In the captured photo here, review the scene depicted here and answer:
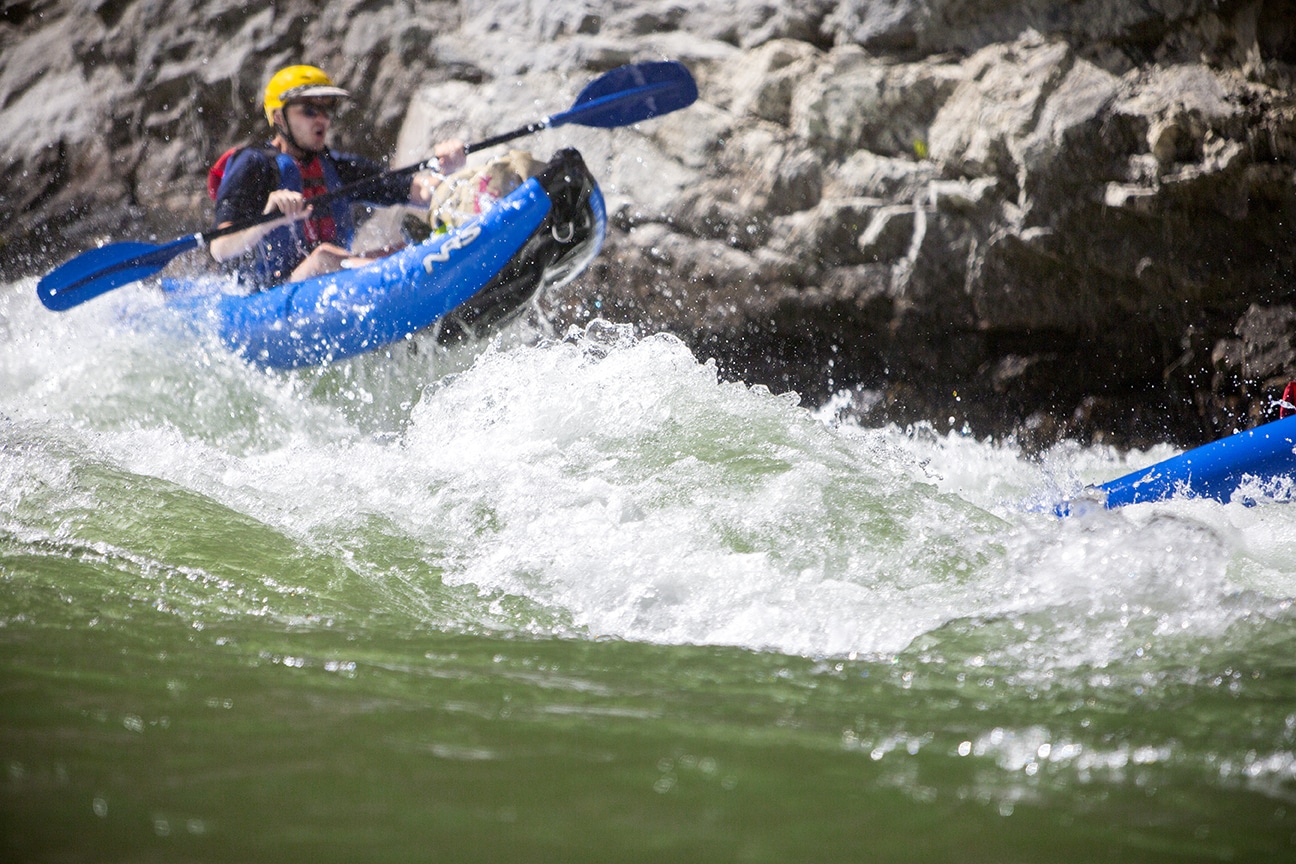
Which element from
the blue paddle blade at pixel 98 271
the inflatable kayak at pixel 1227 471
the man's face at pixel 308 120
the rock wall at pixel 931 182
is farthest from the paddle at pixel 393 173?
the inflatable kayak at pixel 1227 471

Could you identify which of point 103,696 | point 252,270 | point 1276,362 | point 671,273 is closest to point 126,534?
point 103,696

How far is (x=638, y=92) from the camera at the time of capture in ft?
12.0

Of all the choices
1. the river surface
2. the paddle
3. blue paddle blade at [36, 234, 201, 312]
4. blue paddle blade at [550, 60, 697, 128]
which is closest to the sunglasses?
the paddle

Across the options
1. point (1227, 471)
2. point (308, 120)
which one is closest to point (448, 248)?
point (308, 120)

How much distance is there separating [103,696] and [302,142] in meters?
3.24

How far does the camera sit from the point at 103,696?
1.13 metres

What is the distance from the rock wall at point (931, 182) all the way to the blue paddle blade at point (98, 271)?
1.86 meters

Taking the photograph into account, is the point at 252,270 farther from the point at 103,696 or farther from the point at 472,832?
the point at 472,832

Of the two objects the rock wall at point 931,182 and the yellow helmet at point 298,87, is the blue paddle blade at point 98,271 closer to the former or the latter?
the yellow helmet at point 298,87

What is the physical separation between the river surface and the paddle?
92 centimetres

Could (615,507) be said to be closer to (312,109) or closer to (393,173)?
(393,173)

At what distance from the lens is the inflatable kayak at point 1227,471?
2.49m

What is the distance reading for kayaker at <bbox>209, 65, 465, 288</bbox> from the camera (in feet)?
11.7

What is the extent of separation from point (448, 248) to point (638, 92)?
1.05 metres
